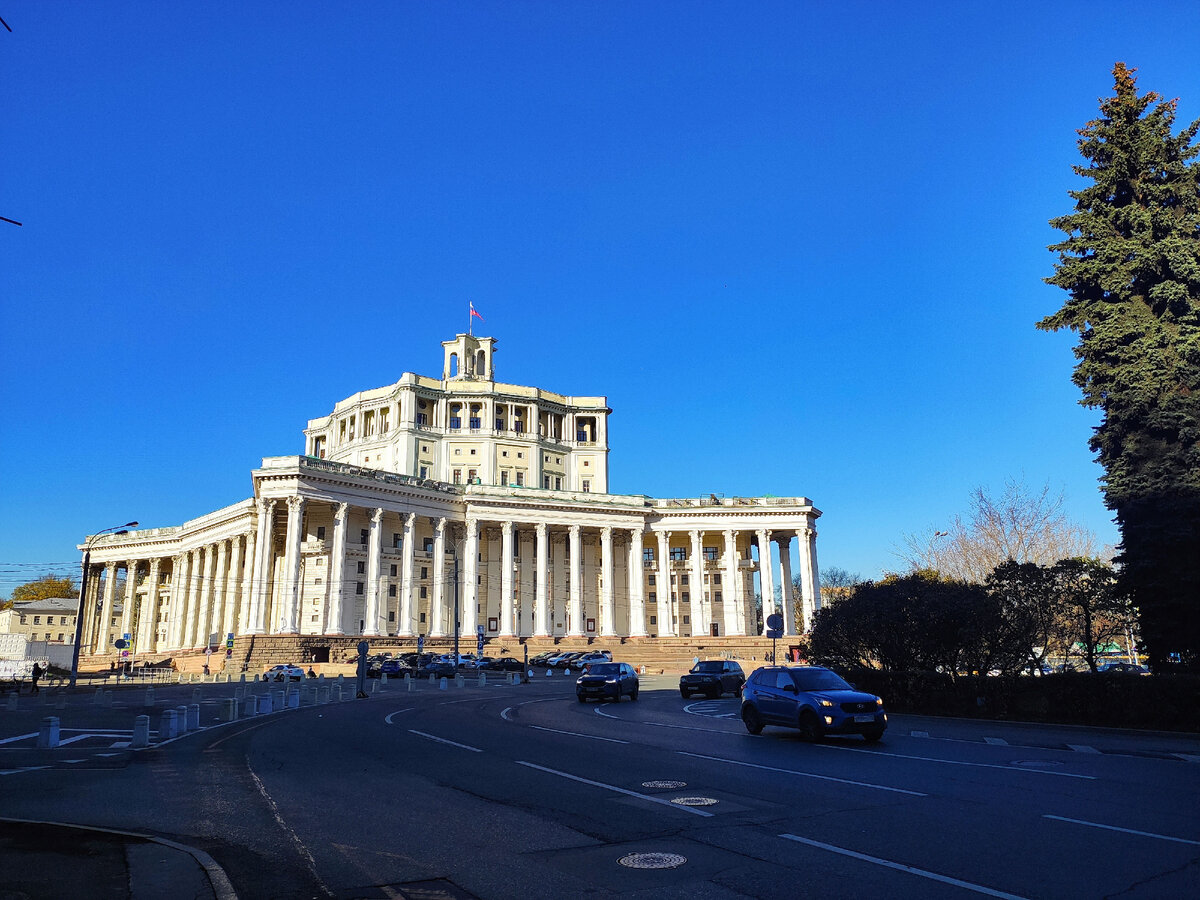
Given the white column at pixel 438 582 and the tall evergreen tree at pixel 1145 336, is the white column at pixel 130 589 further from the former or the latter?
the tall evergreen tree at pixel 1145 336

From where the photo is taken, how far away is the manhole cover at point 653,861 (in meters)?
7.66

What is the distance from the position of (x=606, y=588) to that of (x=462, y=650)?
1935 centimetres

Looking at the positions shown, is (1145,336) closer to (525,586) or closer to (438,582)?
(438,582)

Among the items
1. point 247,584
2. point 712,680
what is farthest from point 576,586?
point 712,680

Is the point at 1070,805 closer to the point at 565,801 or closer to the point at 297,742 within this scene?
the point at 565,801

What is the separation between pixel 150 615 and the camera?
10431cm

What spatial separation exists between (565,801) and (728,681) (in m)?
29.4

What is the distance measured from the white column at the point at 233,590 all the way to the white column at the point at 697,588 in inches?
1881

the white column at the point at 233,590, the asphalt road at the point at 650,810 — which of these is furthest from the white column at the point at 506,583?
the asphalt road at the point at 650,810

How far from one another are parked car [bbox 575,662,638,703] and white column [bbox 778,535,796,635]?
64832 millimetres

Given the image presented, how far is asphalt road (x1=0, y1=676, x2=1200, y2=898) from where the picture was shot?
7242mm

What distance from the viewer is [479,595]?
90938 mm

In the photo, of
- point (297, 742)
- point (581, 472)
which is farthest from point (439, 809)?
point (581, 472)

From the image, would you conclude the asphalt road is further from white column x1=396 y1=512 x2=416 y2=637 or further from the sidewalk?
white column x1=396 y1=512 x2=416 y2=637
